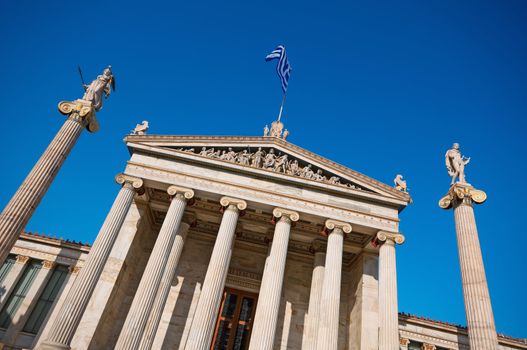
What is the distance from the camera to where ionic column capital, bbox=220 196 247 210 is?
64.1 feet

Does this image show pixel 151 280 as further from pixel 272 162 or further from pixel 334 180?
pixel 334 180

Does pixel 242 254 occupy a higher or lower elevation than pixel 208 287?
higher

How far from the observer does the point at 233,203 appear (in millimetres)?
19625

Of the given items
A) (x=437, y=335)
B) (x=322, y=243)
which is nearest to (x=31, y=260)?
(x=322, y=243)

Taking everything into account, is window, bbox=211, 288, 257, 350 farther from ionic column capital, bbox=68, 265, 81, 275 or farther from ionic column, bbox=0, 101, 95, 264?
ionic column, bbox=0, 101, 95, 264

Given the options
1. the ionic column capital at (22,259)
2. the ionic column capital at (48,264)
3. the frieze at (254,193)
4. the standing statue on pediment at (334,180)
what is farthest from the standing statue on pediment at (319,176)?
the ionic column capital at (22,259)

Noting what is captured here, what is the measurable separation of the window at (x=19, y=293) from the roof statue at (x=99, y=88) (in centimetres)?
1206

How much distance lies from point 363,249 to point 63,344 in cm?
1543

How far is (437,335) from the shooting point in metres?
23.5

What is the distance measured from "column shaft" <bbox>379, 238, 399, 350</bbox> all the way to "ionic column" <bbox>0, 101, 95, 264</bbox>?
1559cm

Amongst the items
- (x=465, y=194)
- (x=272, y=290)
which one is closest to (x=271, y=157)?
(x=272, y=290)

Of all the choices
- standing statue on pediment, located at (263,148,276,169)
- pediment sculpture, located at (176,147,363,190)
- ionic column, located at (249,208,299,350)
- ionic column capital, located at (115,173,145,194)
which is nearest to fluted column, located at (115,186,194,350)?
ionic column capital, located at (115,173,145,194)

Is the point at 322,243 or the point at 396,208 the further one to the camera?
the point at 322,243

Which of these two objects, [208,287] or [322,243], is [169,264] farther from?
[322,243]
